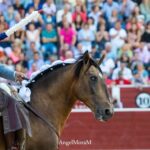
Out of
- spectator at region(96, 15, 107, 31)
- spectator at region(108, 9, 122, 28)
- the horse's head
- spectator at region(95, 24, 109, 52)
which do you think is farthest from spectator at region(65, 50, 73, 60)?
the horse's head

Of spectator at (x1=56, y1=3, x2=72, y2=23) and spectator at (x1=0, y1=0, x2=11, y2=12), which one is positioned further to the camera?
spectator at (x1=0, y1=0, x2=11, y2=12)

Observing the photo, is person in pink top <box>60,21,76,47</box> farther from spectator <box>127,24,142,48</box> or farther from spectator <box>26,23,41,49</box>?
spectator <box>127,24,142,48</box>

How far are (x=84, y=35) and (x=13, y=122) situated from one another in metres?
9.68

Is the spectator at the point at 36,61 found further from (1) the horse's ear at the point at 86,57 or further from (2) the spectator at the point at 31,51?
(1) the horse's ear at the point at 86,57

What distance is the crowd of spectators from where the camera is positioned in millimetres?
16547

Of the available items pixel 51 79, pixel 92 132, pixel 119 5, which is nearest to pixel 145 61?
pixel 119 5

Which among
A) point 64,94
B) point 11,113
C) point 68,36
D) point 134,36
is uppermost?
point 68,36

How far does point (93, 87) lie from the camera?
28.0ft

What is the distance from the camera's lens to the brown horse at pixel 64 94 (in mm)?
8453

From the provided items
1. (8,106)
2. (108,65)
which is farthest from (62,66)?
(108,65)

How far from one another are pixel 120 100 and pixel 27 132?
6.97m

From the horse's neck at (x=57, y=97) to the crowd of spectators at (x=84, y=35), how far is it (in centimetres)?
724

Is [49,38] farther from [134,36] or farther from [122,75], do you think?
[122,75]

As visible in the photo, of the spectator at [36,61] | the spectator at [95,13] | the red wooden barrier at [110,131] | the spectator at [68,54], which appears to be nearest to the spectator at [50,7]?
the spectator at [95,13]
